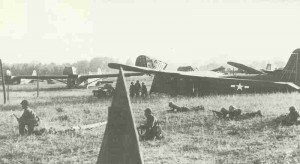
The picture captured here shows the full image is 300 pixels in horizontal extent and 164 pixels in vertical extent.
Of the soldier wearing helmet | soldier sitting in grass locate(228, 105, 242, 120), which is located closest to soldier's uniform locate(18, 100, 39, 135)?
soldier sitting in grass locate(228, 105, 242, 120)

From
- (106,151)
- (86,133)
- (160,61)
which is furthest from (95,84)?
(106,151)

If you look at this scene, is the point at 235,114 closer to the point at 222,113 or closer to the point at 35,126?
the point at 222,113

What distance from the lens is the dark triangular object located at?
7.42m

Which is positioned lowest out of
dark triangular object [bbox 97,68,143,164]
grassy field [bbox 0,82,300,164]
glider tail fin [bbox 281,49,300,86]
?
grassy field [bbox 0,82,300,164]

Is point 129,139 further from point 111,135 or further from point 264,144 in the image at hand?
point 264,144

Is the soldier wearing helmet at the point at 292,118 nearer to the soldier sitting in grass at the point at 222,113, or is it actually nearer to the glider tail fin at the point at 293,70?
the soldier sitting in grass at the point at 222,113

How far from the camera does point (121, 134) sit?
7492 millimetres

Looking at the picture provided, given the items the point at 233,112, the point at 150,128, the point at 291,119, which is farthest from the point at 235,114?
the point at 150,128

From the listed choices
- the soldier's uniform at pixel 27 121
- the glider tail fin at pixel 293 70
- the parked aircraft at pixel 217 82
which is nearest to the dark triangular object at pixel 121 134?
the soldier's uniform at pixel 27 121

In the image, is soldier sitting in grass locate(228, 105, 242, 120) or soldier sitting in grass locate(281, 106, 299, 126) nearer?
soldier sitting in grass locate(281, 106, 299, 126)

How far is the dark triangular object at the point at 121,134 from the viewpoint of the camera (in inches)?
292

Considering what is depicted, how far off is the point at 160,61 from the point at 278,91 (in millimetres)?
11311

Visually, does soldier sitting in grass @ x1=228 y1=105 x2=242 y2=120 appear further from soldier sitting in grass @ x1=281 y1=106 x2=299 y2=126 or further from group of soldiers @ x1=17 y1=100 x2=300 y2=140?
soldier sitting in grass @ x1=281 y1=106 x2=299 y2=126

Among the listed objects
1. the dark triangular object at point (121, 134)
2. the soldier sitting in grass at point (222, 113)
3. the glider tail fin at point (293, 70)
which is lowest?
the soldier sitting in grass at point (222, 113)
